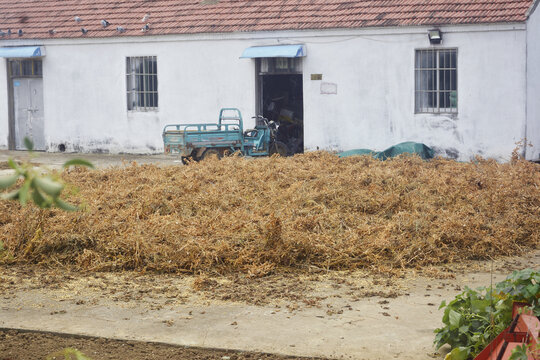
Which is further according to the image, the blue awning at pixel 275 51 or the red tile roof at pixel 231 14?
the blue awning at pixel 275 51

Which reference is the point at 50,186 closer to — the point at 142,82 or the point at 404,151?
the point at 404,151

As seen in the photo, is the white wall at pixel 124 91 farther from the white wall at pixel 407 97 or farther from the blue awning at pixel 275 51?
the white wall at pixel 407 97

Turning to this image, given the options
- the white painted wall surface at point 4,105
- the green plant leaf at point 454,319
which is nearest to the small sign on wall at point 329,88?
the white painted wall surface at point 4,105

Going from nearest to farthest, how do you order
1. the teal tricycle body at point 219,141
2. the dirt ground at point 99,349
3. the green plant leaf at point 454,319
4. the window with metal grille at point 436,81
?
the green plant leaf at point 454,319 < the dirt ground at point 99,349 < the teal tricycle body at point 219,141 < the window with metal grille at point 436,81

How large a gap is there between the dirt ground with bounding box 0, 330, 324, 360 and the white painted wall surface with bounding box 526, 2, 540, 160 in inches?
548

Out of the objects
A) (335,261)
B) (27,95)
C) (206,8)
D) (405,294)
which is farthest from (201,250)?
(27,95)

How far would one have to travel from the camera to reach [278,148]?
1914 centimetres

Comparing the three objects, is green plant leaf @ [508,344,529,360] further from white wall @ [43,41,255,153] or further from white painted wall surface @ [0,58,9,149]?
white painted wall surface @ [0,58,9,149]

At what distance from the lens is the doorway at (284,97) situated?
804 inches

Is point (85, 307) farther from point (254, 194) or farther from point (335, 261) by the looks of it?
point (254, 194)

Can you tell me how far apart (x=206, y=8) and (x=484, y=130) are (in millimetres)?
8206

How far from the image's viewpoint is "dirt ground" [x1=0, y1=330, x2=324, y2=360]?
208 inches

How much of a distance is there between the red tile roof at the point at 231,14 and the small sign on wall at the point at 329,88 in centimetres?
141

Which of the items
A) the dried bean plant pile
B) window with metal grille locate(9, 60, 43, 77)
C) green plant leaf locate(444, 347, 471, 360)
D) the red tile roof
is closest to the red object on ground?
green plant leaf locate(444, 347, 471, 360)
